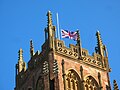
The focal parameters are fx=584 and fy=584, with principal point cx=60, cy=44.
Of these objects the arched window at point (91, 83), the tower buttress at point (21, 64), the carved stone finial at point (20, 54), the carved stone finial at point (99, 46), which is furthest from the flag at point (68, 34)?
the carved stone finial at point (20, 54)

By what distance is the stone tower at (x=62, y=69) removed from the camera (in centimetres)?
6750

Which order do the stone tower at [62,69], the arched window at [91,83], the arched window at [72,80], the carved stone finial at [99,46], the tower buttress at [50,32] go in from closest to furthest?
the stone tower at [62,69], the arched window at [72,80], the arched window at [91,83], the tower buttress at [50,32], the carved stone finial at [99,46]

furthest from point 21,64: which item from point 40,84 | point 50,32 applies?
point 40,84

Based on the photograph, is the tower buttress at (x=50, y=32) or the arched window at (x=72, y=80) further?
the tower buttress at (x=50, y=32)

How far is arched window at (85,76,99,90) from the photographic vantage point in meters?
70.0

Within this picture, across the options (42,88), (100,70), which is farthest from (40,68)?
(100,70)

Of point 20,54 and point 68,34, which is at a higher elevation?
point 20,54

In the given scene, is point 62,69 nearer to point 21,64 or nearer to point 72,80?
point 72,80

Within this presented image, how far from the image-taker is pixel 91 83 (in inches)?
2781

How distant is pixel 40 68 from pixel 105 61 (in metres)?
8.88

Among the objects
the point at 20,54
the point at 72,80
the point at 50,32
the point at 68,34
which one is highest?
the point at 20,54

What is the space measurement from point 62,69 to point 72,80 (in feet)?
6.10

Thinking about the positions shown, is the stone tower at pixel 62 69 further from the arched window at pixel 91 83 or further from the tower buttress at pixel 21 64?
the tower buttress at pixel 21 64

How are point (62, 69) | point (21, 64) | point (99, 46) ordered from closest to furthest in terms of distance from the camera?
point (62, 69)
point (99, 46)
point (21, 64)
